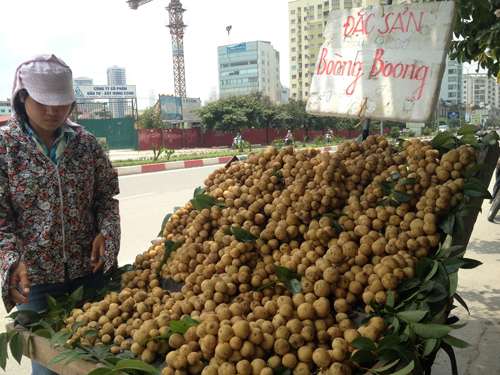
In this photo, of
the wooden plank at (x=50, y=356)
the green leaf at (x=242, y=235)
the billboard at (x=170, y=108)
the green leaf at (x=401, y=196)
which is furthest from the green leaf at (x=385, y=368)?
the billboard at (x=170, y=108)

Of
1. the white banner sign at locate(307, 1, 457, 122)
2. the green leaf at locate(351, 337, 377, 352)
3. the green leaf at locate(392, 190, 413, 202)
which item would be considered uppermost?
the white banner sign at locate(307, 1, 457, 122)

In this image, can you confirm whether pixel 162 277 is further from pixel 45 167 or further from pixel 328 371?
pixel 328 371

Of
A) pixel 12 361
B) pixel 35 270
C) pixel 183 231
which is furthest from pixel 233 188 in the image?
pixel 12 361

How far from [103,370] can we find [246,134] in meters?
28.9

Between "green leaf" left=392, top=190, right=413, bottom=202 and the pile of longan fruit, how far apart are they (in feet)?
0.09

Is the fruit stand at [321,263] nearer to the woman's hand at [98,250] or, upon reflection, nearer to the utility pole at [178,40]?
the woman's hand at [98,250]

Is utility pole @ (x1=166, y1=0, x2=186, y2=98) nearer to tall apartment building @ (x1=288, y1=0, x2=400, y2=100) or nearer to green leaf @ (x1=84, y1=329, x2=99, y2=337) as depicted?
tall apartment building @ (x1=288, y1=0, x2=400, y2=100)

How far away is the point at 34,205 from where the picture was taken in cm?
169

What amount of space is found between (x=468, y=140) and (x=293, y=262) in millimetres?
1023

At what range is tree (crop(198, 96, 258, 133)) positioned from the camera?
1008 inches

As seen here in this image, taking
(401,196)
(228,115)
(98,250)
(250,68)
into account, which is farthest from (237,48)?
(401,196)

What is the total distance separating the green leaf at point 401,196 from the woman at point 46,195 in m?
1.34

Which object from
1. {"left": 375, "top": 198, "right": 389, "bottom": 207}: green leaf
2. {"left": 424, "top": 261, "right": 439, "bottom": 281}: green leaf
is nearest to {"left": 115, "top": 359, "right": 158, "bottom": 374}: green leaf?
{"left": 424, "top": 261, "right": 439, "bottom": 281}: green leaf

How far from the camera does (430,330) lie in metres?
1.19
